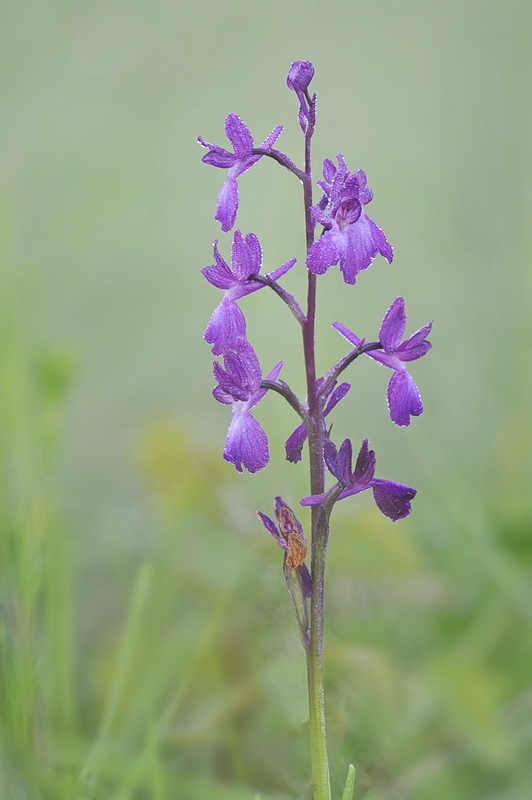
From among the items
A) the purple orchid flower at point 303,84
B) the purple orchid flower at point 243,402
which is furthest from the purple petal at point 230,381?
the purple orchid flower at point 303,84

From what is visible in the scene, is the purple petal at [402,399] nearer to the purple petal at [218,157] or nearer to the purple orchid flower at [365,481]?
the purple orchid flower at [365,481]

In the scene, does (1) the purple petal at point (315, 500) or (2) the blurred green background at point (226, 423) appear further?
(2) the blurred green background at point (226, 423)

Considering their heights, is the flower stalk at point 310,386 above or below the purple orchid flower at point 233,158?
below

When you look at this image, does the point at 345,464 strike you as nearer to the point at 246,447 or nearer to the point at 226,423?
the point at 246,447

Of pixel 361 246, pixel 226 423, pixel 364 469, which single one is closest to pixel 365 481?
pixel 364 469

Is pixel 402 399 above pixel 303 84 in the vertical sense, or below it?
below

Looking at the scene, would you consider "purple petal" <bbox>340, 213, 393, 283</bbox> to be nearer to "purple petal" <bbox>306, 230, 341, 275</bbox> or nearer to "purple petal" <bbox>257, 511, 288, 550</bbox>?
"purple petal" <bbox>306, 230, 341, 275</bbox>
